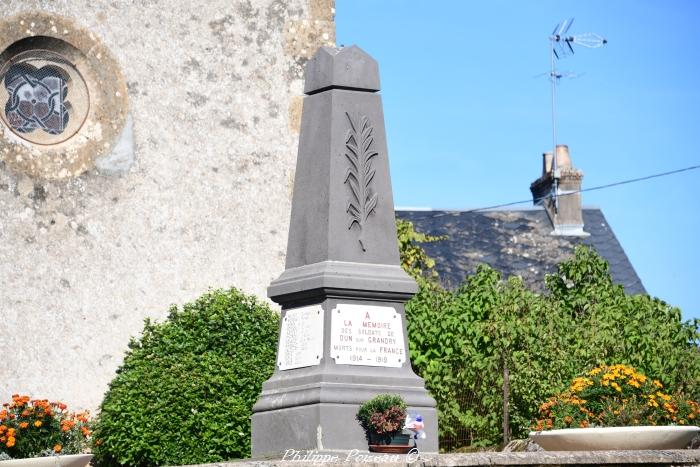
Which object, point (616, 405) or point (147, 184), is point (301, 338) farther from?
point (147, 184)

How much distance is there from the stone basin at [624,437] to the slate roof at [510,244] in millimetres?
16144

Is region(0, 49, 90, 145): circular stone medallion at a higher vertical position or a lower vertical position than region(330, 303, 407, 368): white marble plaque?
higher

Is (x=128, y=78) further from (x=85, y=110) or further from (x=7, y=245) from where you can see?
(x=7, y=245)

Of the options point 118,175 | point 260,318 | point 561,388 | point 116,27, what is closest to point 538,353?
point 561,388

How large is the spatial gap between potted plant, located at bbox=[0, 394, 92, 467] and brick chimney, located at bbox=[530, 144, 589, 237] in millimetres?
15213

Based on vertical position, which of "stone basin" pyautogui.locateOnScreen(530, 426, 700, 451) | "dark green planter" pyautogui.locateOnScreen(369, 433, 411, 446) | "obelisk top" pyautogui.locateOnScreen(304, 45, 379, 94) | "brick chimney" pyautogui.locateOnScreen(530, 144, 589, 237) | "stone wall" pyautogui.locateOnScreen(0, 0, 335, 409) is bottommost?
"stone basin" pyautogui.locateOnScreen(530, 426, 700, 451)

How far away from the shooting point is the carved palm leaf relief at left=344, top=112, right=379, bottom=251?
10641mm

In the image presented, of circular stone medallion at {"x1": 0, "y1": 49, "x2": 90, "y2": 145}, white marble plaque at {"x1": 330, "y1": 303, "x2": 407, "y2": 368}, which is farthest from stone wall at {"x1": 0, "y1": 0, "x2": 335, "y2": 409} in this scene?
white marble plaque at {"x1": 330, "y1": 303, "x2": 407, "y2": 368}

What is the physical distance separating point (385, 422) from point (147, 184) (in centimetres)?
697

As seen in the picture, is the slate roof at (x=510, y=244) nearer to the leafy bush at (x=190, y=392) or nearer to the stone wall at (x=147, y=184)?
the stone wall at (x=147, y=184)

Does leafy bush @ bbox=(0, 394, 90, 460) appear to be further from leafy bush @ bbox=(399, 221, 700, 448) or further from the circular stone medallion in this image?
leafy bush @ bbox=(399, 221, 700, 448)

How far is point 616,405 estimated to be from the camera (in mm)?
11969

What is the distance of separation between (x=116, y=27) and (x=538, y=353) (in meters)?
6.49

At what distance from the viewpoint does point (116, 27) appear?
16031 millimetres
